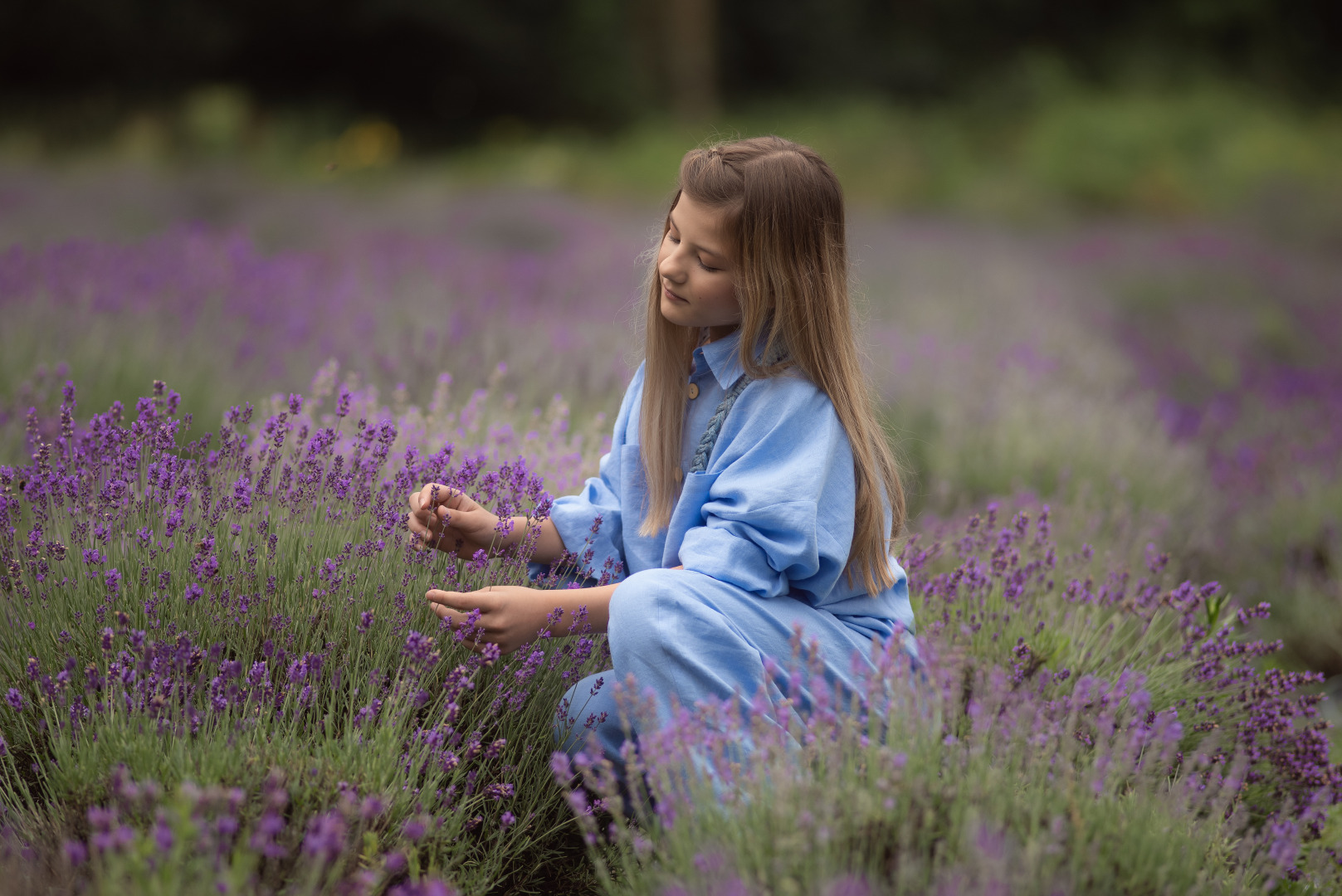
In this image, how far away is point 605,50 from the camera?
19.5 m

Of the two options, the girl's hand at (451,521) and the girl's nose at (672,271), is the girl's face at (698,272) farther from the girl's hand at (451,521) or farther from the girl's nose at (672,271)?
the girl's hand at (451,521)

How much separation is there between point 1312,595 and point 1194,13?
24.9m

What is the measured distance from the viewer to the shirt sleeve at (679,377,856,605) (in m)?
1.79

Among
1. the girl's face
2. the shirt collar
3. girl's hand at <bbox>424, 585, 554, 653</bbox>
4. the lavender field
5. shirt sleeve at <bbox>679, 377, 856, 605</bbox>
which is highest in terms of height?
the girl's face

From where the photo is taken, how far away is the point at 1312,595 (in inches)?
140

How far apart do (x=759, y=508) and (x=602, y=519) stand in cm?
41

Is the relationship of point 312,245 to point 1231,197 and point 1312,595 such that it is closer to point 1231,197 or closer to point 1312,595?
point 1312,595

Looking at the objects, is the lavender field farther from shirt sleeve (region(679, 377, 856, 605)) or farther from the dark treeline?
the dark treeline

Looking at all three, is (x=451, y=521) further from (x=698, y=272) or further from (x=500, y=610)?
(x=698, y=272)

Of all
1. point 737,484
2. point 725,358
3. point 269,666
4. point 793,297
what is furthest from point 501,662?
point 793,297

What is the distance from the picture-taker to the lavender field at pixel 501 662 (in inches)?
56.7

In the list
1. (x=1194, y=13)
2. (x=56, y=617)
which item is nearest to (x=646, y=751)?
(x=56, y=617)

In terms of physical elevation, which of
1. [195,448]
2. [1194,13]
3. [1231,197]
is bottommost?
[1231,197]

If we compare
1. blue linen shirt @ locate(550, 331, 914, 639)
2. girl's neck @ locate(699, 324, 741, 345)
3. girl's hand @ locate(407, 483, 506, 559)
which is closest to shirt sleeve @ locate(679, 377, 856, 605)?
blue linen shirt @ locate(550, 331, 914, 639)
